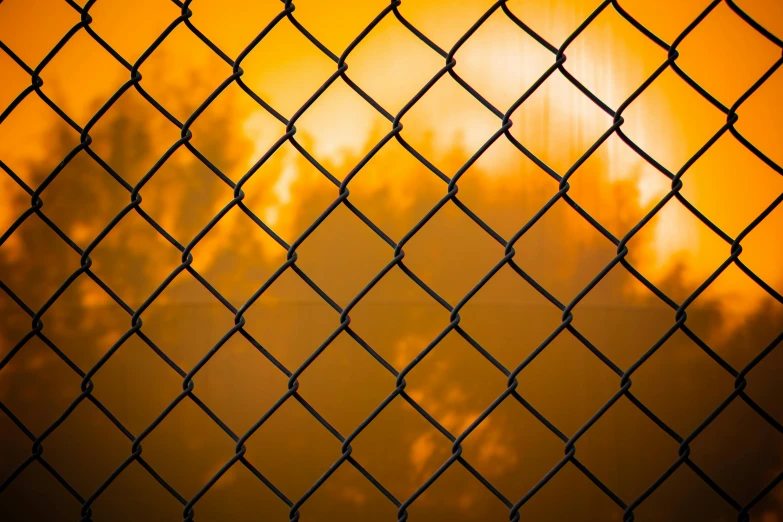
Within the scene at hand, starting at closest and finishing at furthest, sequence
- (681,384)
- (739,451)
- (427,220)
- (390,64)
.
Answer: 1. (427,220)
2. (739,451)
3. (681,384)
4. (390,64)

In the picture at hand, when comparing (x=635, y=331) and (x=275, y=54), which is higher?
(x=635, y=331)

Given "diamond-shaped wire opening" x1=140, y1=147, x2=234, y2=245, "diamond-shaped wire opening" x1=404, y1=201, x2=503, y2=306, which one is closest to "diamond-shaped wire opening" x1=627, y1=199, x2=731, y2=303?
"diamond-shaped wire opening" x1=404, y1=201, x2=503, y2=306

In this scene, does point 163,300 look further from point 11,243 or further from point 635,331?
point 635,331

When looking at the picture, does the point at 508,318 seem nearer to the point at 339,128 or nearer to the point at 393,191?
the point at 393,191

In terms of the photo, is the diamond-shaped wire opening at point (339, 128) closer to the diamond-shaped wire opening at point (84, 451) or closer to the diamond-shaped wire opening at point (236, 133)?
the diamond-shaped wire opening at point (236, 133)

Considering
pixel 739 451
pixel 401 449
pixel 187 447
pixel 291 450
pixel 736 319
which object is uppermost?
pixel 736 319

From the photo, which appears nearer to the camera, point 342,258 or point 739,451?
point 739,451

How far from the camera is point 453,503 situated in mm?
4121

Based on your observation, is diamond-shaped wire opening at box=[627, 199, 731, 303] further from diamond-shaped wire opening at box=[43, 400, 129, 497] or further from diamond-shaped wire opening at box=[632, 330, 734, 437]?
diamond-shaped wire opening at box=[43, 400, 129, 497]

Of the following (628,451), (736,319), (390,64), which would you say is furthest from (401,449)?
(390,64)

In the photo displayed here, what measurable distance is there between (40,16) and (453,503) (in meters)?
4.27

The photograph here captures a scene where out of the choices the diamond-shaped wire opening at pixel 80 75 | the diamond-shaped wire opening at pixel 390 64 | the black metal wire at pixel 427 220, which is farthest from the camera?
the diamond-shaped wire opening at pixel 390 64

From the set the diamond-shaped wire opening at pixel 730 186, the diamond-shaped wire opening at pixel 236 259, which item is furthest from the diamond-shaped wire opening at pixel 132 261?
the diamond-shaped wire opening at pixel 730 186

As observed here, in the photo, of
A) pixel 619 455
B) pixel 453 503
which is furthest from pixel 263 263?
pixel 619 455
